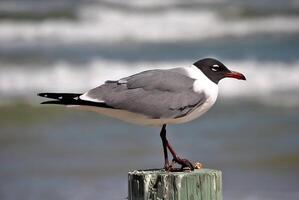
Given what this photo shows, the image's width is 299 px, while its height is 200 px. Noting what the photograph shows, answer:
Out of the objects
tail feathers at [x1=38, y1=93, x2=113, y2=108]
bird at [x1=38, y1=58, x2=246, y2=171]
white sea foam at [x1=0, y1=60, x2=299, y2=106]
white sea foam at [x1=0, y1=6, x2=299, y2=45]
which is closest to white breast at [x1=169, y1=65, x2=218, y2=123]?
bird at [x1=38, y1=58, x2=246, y2=171]

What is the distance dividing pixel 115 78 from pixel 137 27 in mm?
3206

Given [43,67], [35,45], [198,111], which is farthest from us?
[35,45]

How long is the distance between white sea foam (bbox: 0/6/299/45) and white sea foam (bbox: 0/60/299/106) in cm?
174

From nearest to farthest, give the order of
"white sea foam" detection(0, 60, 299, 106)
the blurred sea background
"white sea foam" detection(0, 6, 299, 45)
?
the blurred sea background < "white sea foam" detection(0, 60, 299, 106) < "white sea foam" detection(0, 6, 299, 45)

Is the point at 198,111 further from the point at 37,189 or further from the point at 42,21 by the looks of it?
the point at 42,21

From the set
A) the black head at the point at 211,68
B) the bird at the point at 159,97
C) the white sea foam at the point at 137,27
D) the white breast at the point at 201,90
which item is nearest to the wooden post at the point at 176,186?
the bird at the point at 159,97

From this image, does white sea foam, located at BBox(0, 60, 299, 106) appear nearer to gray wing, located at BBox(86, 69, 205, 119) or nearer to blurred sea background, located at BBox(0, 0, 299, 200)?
blurred sea background, located at BBox(0, 0, 299, 200)

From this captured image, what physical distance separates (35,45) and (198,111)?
437 inches

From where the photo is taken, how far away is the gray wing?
4203mm

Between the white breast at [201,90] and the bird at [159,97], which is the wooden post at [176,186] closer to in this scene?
the bird at [159,97]

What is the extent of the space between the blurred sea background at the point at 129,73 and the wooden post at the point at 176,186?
3.16 metres

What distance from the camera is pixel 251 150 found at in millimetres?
8609

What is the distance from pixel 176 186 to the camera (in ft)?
12.7

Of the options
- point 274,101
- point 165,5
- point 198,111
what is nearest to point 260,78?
→ point 274,101
